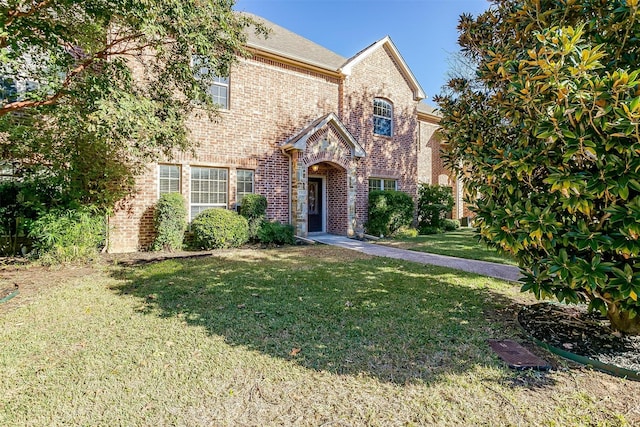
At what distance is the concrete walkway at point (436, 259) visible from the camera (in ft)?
24.6

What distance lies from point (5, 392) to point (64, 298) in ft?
9.60

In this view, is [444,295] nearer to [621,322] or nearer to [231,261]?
[621,322]

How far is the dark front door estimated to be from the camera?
14.0m

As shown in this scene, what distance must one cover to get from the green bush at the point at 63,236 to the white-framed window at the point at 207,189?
10.4 ft

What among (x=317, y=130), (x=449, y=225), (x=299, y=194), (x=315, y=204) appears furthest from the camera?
(x=449, y=225)

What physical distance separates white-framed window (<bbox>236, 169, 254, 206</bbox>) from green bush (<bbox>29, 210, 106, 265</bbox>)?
4.49 metres

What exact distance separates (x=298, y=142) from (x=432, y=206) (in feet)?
26.8

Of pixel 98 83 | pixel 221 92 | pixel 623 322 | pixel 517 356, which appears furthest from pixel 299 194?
pixel 623 322

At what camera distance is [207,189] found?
35.9 feet

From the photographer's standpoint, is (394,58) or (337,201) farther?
(394,58)

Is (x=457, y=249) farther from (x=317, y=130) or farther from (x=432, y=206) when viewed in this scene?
(x=317, y=130)

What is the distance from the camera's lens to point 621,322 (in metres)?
3.89

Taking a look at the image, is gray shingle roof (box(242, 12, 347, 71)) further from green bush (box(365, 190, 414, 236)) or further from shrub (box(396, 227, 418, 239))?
shrub (box(396, 227, 418, 239))

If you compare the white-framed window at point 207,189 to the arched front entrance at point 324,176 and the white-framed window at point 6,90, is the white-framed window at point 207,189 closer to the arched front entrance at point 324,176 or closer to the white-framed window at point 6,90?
the arched front entrance at point 324,176
